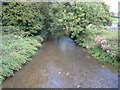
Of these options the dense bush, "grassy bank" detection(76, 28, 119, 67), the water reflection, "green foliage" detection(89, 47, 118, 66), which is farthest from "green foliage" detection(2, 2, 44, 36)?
"green foliage" detection(89, 47, 118, 66)

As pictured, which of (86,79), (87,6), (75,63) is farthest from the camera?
(87,6)

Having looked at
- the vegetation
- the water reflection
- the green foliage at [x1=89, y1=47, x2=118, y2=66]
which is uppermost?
the vegetation

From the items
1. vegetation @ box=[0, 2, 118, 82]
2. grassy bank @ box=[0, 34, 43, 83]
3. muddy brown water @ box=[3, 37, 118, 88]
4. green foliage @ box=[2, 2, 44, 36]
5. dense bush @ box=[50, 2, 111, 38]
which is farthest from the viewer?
dense bush @ box=[50, 2, 111, 38]

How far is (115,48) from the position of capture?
621 centimetres

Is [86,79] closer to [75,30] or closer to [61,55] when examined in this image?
[61,55]

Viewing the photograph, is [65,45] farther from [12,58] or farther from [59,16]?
[12,58]

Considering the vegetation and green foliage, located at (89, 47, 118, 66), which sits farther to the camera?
the vegetation

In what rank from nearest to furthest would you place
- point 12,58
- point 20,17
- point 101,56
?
point 12,58 → point 101,56 → point 20,17

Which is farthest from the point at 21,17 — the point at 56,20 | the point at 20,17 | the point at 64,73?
the point at 64,73

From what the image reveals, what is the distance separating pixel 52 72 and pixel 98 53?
9.49 feet

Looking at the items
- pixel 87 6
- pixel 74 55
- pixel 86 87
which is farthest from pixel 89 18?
pixel 86 87

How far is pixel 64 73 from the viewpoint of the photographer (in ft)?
17.2

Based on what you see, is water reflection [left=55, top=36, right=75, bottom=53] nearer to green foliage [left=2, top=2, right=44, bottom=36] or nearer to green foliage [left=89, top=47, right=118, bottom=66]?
green foliage [left=89, top=47, right=118, bottom=66]

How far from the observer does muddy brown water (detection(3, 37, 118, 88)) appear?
4453mm
